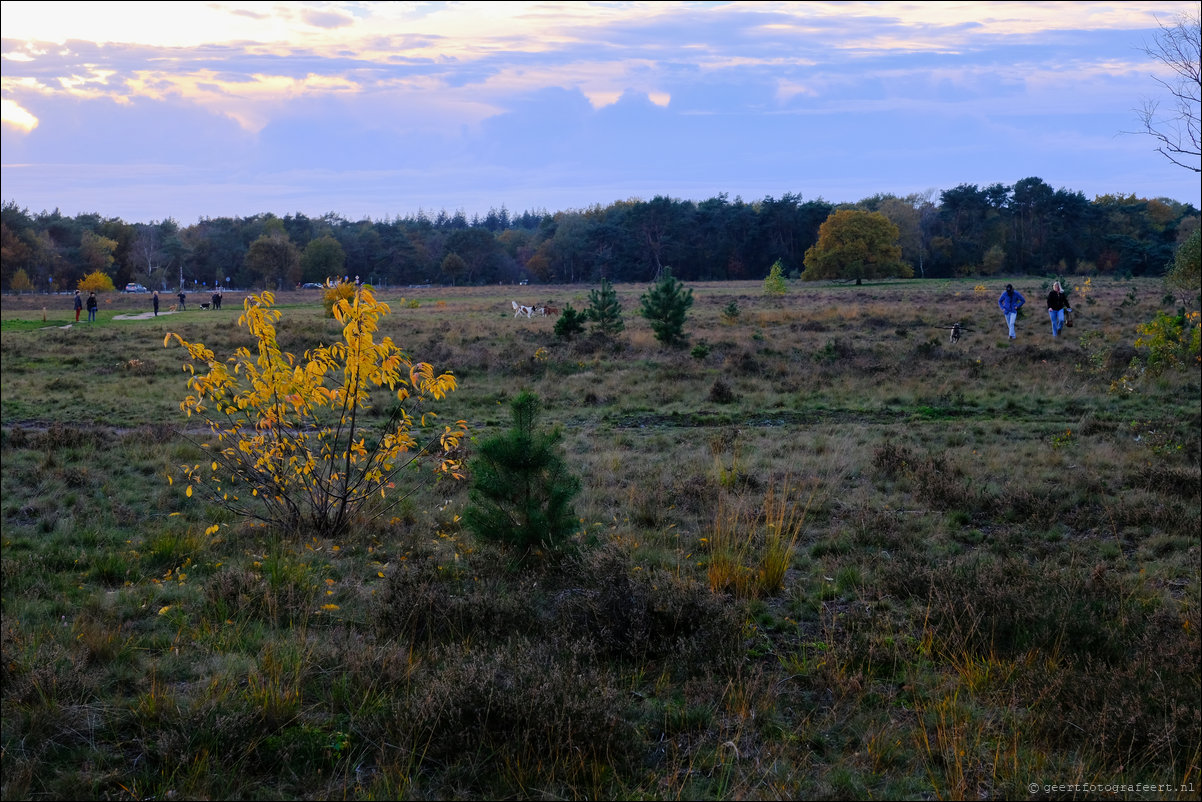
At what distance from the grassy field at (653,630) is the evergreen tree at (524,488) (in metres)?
0.23

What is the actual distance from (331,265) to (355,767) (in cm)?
3592

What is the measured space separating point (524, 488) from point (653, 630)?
172 centimetres

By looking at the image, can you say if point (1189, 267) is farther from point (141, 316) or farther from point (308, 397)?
point (141, 316)

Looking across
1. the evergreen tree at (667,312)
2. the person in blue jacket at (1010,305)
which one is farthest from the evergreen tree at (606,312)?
the person in blue jacket at (1010,305)

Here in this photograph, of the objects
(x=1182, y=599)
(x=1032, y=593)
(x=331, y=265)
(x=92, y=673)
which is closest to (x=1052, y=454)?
(x=1182, y=599)

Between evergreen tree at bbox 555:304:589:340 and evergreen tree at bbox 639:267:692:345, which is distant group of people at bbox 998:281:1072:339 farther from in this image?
evergreen tree at bbox 555:304:589:340

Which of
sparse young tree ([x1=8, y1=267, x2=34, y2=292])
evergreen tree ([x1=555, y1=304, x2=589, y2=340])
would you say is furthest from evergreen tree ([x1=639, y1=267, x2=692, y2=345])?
sparse young tree ([x1=8, y1=267, x2=34, y2=292])

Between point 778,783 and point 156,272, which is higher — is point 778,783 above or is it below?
below

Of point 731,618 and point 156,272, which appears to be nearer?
point 731,618

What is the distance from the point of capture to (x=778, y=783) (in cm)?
338

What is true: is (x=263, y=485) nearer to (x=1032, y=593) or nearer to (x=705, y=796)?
(x=705, y=796)

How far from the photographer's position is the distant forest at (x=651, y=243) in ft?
221

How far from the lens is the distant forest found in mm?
67438

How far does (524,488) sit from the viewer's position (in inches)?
243
